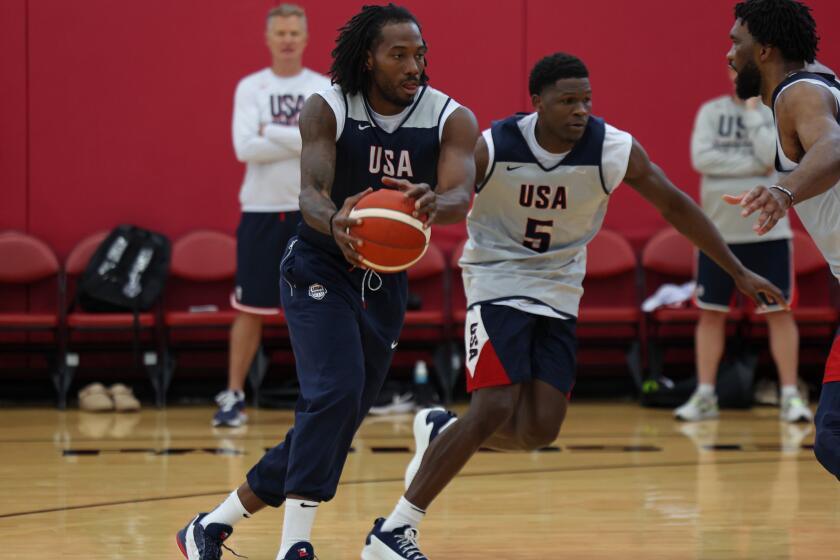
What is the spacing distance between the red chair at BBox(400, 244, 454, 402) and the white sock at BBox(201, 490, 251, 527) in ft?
15.0

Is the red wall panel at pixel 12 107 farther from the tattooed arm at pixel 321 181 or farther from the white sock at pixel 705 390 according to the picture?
the tattooed arm at pixel 321 181

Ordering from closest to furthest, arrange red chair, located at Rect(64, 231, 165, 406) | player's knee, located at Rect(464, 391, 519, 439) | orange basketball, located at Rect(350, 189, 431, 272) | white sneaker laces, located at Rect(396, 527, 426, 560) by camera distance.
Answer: orange basketball, located at Rect(350, 189, 431, 272) < white sneaker laces, located at Rect(396, 527, 426, 560) < player's knee, located at Rect(464, 391, 519, 439) < red chair, located at Rect(64, 231, 165, 406)

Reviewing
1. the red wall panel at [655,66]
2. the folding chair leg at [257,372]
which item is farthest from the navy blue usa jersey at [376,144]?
the red wall panel at [655,66]

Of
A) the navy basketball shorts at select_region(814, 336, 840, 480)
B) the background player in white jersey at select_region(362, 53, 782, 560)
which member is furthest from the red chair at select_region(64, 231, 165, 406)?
the navy basketball shorts at select_region(814, 336, 840, 480)

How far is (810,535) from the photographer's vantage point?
4953mm

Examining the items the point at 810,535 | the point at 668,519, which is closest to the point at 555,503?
the point at 668,519

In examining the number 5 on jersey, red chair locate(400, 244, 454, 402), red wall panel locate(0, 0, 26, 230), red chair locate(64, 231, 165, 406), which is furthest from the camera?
red wall panel locate(0, 0, 26, 230)

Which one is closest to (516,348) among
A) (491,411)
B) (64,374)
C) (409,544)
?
(491,411)

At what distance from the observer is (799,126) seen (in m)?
3.80

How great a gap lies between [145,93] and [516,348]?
556 centimetres

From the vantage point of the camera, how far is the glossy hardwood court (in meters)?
4.78

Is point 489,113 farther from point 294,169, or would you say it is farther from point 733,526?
point 733,526

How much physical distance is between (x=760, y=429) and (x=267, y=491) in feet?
14.9

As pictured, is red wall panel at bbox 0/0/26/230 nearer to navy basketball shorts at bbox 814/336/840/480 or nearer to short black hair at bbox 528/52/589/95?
short black hair at bbox 528/52/589/95
